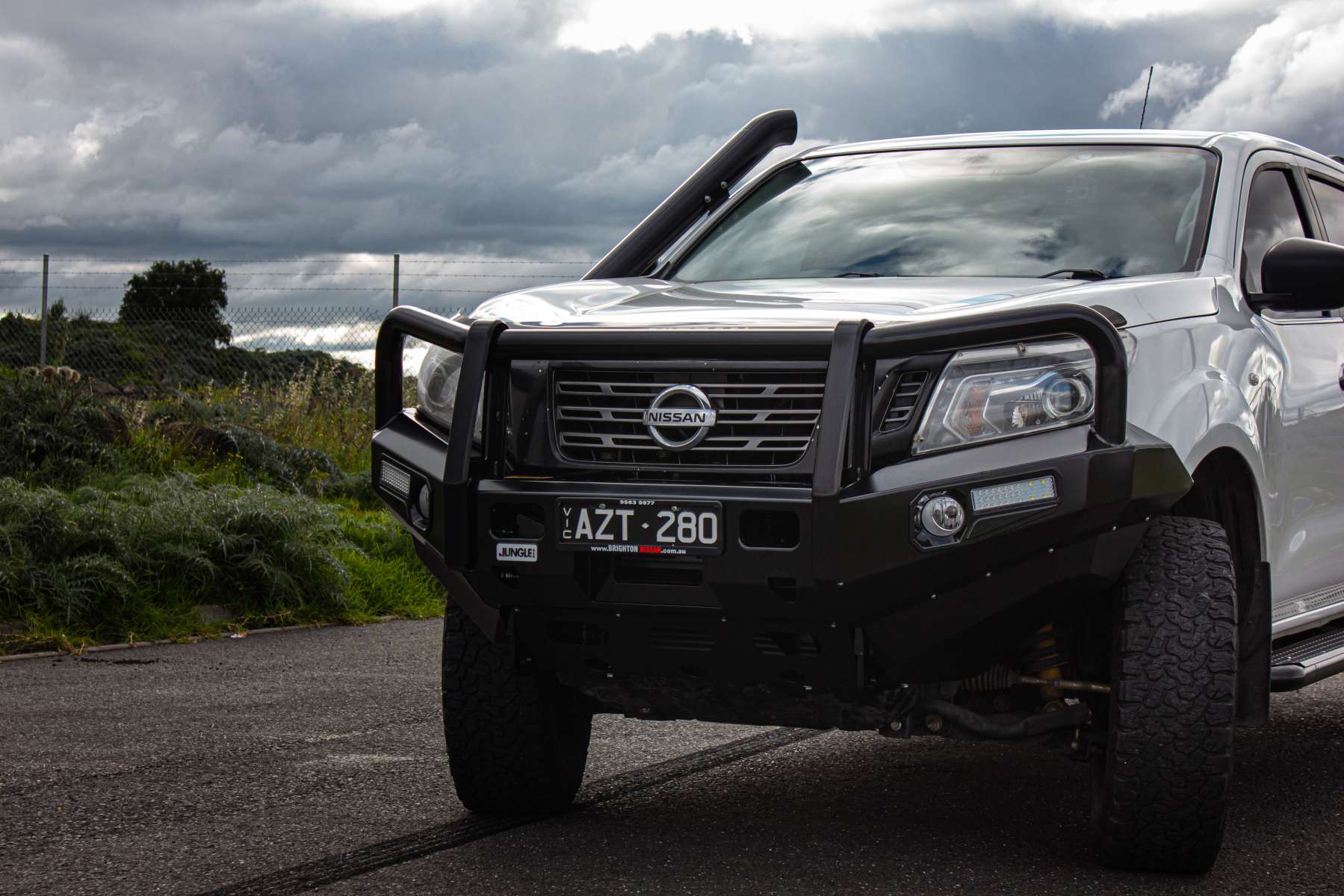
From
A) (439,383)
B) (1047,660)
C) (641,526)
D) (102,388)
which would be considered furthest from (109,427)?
(1047,660)

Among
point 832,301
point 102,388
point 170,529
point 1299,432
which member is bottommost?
point 170,529

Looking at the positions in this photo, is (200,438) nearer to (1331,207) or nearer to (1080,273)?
(1331,207)

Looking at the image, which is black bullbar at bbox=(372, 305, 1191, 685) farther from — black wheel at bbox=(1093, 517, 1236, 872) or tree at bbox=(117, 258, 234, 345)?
tree at bbox=(117, 258, 234, 345)

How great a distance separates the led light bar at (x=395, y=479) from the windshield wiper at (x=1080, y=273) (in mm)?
1792

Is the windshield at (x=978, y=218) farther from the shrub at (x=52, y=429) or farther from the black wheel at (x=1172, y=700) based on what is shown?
the shrub at (x=52, y=429)

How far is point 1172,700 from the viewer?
3.71 metres

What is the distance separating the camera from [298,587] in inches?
345

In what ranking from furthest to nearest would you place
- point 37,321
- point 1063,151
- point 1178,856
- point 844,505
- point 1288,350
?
point 37,321, point 1063,151, point 1288,350, point 1178,856, point 844,505

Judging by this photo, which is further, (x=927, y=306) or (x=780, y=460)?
(x=927, y=306)

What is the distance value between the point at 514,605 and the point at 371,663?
12.3ft

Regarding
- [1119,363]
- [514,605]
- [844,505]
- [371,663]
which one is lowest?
[371,663]

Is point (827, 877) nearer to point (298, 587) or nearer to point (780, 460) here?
point (780, 460)

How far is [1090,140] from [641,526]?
2513mm

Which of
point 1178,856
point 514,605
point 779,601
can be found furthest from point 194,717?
point 1178,856
